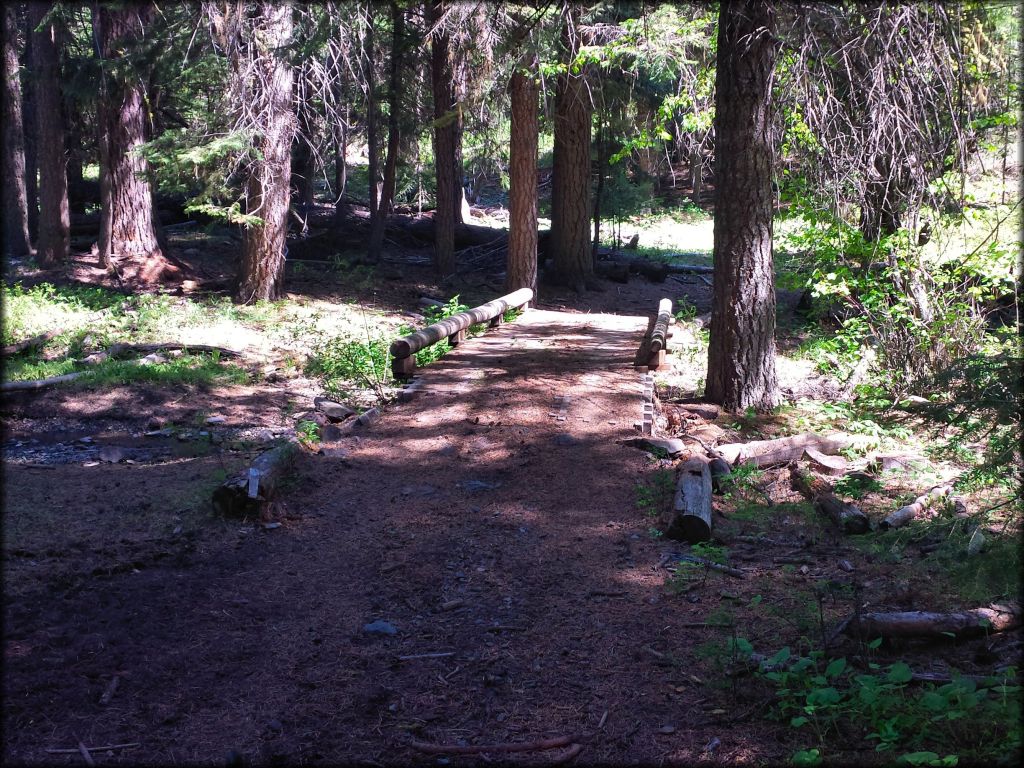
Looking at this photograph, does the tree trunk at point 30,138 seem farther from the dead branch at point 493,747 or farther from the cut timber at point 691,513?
the dead branch at point 493,747

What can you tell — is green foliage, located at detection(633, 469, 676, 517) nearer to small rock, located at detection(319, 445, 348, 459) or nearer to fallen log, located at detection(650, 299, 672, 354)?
small rock, located at detection(319, 445, 348, 459)

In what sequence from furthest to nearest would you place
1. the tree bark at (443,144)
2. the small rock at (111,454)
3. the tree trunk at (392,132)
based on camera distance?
the tree bark at (443,144) → the tree trunk at (392,132) → the small rock at (111,454)

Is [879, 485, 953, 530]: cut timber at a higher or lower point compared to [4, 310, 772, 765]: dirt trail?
higher

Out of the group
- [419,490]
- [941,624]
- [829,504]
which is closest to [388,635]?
[419,490]

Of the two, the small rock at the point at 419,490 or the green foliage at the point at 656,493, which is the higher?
the green foliage at the point at 656,493

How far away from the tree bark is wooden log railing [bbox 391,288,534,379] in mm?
3932

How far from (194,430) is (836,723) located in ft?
25.6

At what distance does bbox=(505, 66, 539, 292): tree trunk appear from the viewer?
47.9 feet

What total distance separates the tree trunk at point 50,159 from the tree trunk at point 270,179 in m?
4.45

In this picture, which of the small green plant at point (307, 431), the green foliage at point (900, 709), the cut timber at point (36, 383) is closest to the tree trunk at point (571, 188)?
the small green plant at point (307, 431)

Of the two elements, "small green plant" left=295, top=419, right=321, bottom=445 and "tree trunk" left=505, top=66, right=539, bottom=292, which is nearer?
"small green plant" left=295, top=419, right=321, bottom=445

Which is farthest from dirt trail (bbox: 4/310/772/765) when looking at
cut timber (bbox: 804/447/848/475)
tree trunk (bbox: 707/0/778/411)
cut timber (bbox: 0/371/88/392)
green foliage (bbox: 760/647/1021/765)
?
cut timber (bbox: 0/371/88/392)

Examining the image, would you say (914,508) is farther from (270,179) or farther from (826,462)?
(270,179)

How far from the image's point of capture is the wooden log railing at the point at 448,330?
9.72 m
